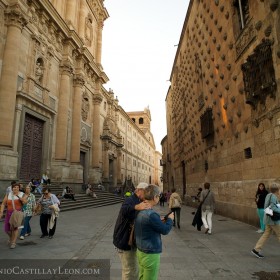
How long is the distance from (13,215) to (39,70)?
50.6 ft

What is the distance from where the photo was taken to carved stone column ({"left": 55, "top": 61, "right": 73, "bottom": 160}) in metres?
20.8

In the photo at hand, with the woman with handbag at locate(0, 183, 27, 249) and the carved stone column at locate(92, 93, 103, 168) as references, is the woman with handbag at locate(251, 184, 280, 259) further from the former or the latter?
the carved stone column at locate(92, 93, 103, 168)

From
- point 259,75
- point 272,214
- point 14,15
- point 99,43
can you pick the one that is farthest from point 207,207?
point 99,43

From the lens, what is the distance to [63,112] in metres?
21.4

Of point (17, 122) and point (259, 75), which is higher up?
point (17, 122)

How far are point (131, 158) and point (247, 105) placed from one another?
153 feet

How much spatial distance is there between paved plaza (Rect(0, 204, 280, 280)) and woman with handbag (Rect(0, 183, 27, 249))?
31cm

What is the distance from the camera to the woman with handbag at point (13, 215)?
6.07m

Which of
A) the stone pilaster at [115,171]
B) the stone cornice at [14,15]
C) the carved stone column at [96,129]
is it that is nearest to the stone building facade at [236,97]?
the stone cornice at [14,15]

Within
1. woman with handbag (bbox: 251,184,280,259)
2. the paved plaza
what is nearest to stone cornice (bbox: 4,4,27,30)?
the paved plaza

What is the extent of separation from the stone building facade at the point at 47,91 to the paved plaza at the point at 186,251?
319 inches

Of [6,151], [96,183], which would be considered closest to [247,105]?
[6,151]

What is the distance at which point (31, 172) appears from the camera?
18.0 meters

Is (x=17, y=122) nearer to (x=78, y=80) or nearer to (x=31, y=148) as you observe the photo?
(x=31, y=148)
